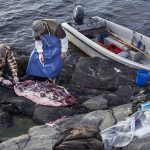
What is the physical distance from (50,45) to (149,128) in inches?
176

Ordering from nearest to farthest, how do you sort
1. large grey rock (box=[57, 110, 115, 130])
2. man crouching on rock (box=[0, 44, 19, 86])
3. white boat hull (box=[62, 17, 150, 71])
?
large grey rock (box=[57, 110, 115, 130])
man crouching on rock (box=[0, 44, 19, 86])
white boat hull (box=[62, 17, 150, 71])

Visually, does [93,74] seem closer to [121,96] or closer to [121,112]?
[121,96]

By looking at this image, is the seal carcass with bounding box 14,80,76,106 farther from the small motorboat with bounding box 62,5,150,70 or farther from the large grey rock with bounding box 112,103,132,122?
the small motorboat with bounding box 62,5,150,70

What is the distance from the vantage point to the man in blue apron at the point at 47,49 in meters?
11.0

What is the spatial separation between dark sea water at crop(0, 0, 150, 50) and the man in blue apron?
15.5 ft

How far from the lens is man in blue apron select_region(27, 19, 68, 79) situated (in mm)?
10969

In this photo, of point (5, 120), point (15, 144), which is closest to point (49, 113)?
point (5, 120)

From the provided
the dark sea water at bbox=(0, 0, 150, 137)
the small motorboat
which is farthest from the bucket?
the dark sea water at bbox=(0, 0, 150, 137)

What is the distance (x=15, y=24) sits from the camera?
714 inches

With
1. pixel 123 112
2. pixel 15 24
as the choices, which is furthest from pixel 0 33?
pixel 123 112

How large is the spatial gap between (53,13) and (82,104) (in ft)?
31.1

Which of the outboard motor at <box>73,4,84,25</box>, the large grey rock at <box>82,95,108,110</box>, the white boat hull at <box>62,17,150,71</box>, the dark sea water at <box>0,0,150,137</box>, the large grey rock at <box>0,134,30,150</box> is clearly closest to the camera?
the large grey rock at <box>0,134,30,150</box>

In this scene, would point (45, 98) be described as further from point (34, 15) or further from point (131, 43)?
point (34, 15)

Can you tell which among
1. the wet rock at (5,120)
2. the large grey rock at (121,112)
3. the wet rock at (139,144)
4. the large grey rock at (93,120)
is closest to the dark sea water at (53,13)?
the wet rock at (5,120)
